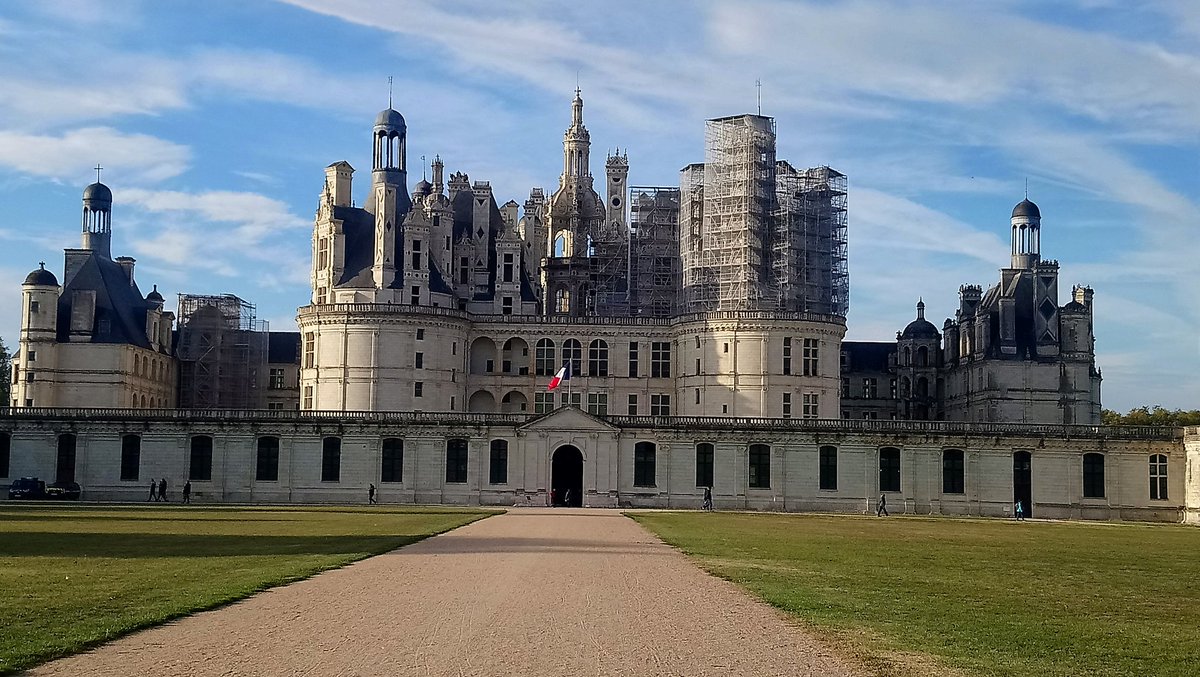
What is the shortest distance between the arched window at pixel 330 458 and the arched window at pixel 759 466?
22.6m

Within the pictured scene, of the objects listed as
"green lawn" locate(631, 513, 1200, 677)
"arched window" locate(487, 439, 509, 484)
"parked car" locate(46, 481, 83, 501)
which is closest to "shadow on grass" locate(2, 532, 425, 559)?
"green lawn" locate(631, 513, 1200, 677)

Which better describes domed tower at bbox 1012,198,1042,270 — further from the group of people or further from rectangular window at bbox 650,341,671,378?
the group of people

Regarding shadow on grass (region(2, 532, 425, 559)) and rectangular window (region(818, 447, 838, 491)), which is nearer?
shadow on grass (region(2, 532, 425, 559))

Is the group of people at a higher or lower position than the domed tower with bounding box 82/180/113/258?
lower

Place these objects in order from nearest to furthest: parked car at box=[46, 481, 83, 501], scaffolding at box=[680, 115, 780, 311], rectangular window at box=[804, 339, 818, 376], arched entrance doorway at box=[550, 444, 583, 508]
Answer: parked car at box=[46, 481, 83, 501]
arched entrance doorway at box=[550, 444, 583, 508]
rectangular window at box=[804, 339, 818, 376]
scaffolding at box=[680, 115, 780, 311]

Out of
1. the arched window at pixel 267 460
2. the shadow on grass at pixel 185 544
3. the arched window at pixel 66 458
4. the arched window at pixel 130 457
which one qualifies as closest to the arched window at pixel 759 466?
the arched window at pixel 267 460

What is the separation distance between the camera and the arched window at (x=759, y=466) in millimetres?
81875

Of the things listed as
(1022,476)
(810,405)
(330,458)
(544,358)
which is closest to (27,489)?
(330,458)

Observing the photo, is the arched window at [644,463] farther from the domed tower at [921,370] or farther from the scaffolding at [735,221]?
the domed tower at [921,370]

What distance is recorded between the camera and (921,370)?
119312 mm

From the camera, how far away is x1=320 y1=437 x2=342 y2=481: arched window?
81.7 meters

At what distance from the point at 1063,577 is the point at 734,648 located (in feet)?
47.4

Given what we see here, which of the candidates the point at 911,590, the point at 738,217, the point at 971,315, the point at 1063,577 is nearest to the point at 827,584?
the point at 911,590

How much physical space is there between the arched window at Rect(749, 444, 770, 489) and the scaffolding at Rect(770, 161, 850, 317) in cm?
1680
